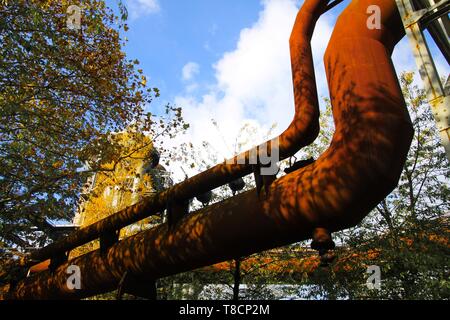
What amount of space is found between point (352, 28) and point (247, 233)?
236 cm

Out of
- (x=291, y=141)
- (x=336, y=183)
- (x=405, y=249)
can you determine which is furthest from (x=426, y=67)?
(x=405, y=249)

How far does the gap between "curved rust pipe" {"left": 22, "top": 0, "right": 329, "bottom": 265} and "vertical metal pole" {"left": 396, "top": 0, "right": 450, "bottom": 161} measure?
0.97 meters

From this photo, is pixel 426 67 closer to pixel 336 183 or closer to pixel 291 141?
pixel 291 141

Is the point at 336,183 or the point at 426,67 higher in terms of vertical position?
the point at 426,67

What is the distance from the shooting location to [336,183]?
2.44 metres

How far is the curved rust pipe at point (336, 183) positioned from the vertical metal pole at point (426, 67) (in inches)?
4.9

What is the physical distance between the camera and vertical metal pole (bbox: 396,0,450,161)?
10.1 feet

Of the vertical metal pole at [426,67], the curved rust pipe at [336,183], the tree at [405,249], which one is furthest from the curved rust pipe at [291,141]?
the tree at [405,249]

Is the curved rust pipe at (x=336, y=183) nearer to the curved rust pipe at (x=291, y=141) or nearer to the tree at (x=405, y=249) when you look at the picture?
the curved rust pipe at (x=291, y=141)

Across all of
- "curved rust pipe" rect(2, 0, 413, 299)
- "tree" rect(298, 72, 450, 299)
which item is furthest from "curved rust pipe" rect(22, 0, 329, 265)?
"tree" rect(298, 72, 450, 299)

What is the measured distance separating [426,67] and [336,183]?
2008 mm

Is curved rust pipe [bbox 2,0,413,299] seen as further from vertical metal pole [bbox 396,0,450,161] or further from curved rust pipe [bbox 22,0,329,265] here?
curved rust pipe [bbox 22,0,329,265]

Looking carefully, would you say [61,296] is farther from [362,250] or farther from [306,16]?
[362,250]

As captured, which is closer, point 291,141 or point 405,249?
point 291,141
